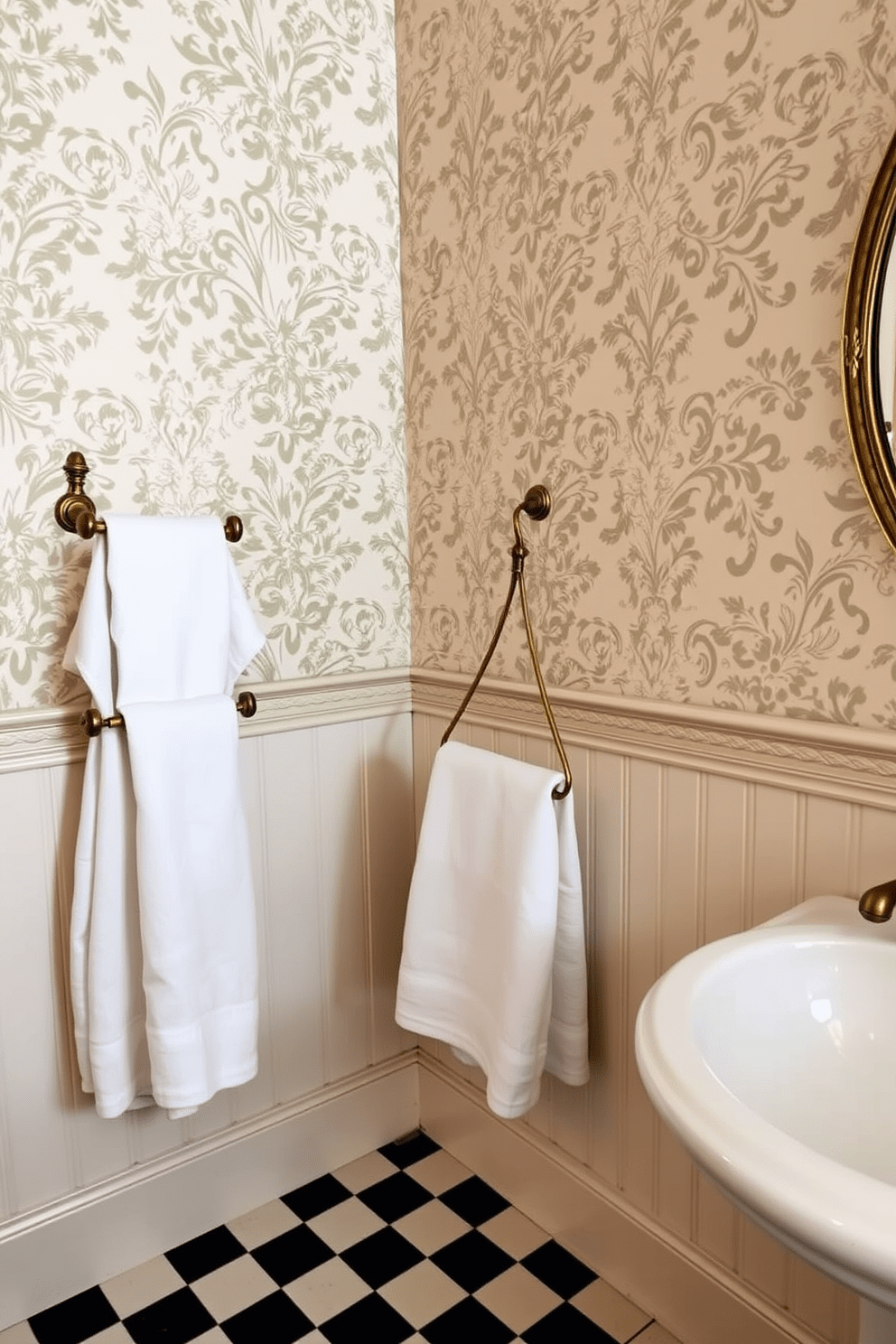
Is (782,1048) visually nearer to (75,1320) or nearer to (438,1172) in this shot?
(438,1172)

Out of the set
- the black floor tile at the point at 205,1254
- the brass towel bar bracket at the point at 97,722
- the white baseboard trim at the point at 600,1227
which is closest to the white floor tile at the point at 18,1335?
the black floor tile at the point at 205,1254

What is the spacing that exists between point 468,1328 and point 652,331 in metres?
1.44

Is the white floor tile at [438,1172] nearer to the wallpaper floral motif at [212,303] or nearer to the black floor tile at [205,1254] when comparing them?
the black floor tile at [205,1254]

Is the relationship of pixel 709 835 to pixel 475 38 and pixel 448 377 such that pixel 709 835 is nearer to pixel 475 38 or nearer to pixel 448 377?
pixel 448 377

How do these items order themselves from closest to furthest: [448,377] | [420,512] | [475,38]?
[475,38] < [448,377] < [420,512]

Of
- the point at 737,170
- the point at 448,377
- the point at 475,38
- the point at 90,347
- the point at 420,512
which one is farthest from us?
the point at 420,512

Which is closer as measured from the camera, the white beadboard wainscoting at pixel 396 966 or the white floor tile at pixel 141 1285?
the white beadboard wainscoting at pixel 396 966

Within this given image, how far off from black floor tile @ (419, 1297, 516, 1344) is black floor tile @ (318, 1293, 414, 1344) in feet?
0.12

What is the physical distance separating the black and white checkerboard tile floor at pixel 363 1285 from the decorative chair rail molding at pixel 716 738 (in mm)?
838

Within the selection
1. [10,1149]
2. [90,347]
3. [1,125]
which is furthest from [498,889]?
[1,125]

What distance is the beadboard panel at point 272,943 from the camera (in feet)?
4.54

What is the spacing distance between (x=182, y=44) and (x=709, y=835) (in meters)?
1.38

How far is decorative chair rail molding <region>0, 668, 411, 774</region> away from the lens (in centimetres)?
135

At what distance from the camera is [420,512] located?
1.72 metres
